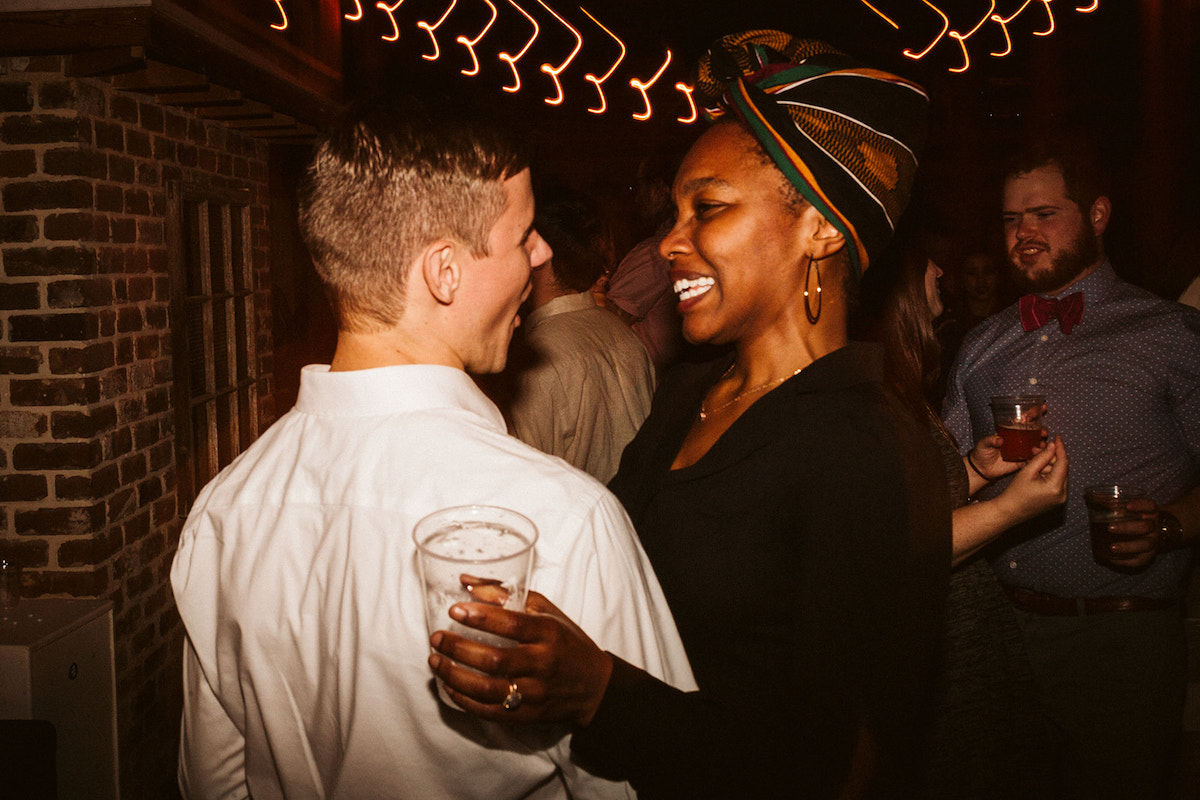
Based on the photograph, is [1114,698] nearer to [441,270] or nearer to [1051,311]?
[1051,311]

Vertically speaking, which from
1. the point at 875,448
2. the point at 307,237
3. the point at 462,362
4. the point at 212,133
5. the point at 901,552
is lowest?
the point at 901,552

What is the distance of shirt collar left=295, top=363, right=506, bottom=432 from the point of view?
121 cm

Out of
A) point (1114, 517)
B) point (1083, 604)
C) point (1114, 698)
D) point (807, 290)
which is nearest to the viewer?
point (807, 290)

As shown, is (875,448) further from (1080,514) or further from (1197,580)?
A: (1197,580)

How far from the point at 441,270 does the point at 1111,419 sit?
2.42 metres

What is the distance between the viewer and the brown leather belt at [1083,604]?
2.67m

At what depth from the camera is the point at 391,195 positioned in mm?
1250

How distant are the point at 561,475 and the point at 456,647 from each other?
0.29 metres

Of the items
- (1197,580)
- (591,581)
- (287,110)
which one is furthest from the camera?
(1197,580)

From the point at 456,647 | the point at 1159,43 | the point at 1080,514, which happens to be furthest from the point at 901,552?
the point at 1159,43

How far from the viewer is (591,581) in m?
1.12

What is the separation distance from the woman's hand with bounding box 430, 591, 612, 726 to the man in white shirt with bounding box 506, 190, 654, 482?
7.99ft

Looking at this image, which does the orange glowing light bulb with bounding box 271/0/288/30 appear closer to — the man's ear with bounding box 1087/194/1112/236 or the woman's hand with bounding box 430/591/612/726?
the man's ear with bounding box 1087/194/1112/236

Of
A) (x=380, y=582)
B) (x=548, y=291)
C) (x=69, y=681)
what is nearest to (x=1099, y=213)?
(x=548, y=291)
